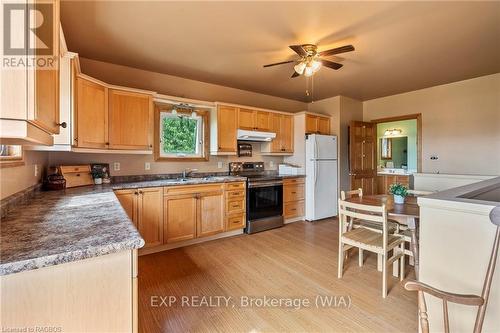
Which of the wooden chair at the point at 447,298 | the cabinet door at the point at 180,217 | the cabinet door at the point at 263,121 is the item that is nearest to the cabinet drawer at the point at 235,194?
the cabinet door at the point at 180,217

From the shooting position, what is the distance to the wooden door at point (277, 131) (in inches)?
172

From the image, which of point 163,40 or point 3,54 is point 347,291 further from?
point 163,40

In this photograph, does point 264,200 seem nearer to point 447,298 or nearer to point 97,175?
point 97,175

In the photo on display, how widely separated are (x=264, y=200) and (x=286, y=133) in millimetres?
1457

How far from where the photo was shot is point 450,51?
287 centimetres

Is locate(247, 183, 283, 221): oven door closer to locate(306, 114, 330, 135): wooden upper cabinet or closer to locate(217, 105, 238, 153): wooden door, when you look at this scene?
locate(217, 105, 238, 153): wooden door

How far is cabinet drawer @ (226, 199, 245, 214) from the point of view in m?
3.53

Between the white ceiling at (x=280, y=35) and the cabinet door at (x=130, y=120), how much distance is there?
539mm

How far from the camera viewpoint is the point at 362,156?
485 centimetres

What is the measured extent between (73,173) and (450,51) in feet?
15.7

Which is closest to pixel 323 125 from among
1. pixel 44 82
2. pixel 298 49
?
pixel 298 49

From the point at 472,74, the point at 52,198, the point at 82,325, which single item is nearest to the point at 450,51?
the point at 472,74

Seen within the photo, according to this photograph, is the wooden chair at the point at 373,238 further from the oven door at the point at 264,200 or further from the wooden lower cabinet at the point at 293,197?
the wooden lower cabinet at the point at 293,197

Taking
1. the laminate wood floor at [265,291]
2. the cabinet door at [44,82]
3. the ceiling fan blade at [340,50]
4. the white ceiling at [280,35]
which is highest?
the white ceiling at [280,35]
